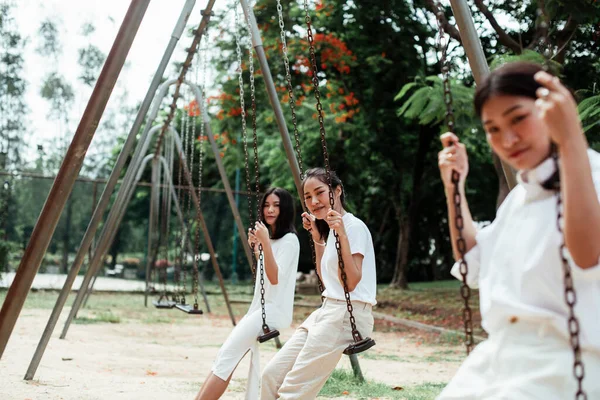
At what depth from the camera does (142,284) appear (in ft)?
53.7

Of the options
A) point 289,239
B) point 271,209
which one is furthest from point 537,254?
point 271,209

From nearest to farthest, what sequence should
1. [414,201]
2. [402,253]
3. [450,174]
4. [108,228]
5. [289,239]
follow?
[450,174] < [289,239] < [108,228] < [414,201] < [402,253]

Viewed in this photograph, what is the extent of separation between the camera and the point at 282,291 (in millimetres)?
4211

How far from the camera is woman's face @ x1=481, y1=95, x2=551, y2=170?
1.63 meters

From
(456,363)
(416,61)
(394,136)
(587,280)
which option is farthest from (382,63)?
(587,280)

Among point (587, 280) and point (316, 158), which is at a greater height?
point (316, 158)

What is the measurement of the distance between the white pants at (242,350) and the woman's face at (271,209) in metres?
0.68

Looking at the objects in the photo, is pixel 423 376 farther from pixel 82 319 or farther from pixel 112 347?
pixel 82 319

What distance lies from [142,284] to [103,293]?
163 cm

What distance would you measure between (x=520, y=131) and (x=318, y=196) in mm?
2258

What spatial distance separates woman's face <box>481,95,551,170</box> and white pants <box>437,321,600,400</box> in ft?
1.32

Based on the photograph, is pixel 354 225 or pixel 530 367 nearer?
pixel 530 367

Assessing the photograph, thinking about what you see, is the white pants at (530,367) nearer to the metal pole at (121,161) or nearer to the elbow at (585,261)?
the elbow at (585,261)

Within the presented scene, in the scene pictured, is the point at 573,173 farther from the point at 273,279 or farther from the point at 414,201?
the point at 414,201
